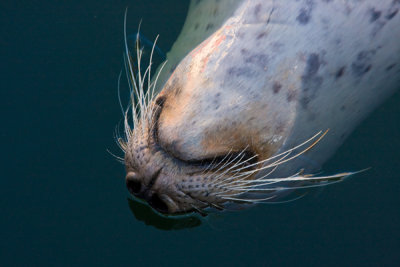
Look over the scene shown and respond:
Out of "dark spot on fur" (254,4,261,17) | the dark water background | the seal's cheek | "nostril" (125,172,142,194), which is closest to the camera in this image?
the seal's cheek

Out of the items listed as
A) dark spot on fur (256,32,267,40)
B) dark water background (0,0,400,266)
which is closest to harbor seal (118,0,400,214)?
dark spot on fur (256,32,267,40)

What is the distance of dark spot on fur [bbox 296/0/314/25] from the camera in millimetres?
2338

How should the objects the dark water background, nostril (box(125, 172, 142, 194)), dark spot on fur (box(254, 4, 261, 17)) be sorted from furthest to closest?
the dark water background < dark spot on fur (box(254, 4, 261, 17)) < nostril (box(125, 172, 142, 194))

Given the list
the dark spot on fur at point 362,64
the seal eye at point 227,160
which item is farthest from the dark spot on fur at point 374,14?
the seal eye at point 227,160

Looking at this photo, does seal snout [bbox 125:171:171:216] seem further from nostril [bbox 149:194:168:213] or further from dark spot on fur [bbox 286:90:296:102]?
dark spot on fur [bbox 286:90:296:102]

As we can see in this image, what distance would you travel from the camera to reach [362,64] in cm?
247

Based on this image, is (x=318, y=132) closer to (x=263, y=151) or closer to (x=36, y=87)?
(x=263, y=151)

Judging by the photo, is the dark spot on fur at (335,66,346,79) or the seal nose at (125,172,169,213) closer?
the seal nose at (125,172,169,213)

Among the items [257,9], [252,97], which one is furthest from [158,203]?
[257,9]

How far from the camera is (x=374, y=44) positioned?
97.0 inches

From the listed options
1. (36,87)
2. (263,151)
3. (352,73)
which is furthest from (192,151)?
(36,87)

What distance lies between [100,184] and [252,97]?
1.68m

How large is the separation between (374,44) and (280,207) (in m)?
1.50

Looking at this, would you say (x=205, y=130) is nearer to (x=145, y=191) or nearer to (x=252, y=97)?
(x=252, y=97)
